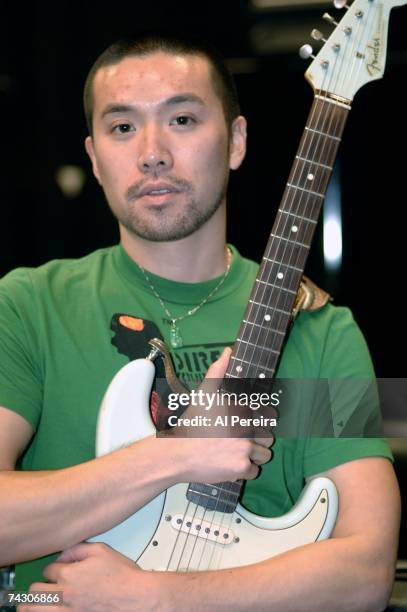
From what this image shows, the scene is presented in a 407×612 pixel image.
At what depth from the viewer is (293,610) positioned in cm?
120

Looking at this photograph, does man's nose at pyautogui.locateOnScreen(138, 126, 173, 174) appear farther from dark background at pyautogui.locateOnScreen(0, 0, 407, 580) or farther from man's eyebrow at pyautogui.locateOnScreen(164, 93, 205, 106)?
dark background at pyautogui.locateOnScreen(0, 0, 407, 580)

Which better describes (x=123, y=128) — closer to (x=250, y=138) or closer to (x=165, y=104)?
(x=165, y=104)

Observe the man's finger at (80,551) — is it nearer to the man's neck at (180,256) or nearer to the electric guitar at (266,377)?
the electric guitar at (266,377)

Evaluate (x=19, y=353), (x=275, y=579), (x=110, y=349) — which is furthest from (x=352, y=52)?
(x=275, y=579)

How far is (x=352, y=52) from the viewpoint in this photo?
145 cm

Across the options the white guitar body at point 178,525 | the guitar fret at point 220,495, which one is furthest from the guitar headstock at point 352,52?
the guitar fret at point 220,495

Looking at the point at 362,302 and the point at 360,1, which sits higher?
the point at 360,1

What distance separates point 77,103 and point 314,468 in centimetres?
131

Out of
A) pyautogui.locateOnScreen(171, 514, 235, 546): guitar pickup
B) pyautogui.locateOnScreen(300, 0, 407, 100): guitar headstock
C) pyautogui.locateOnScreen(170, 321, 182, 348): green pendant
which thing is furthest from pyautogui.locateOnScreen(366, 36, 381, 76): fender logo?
pyautogui.locateOnScreen(171, 514, 235, 546): guitar pickup

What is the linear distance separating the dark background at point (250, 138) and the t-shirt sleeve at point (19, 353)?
82cm

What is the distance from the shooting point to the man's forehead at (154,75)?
59.2 inches

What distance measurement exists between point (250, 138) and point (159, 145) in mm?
807

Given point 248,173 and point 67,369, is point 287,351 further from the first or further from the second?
point 248,173

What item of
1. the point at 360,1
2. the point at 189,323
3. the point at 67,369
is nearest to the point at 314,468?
the point at 189,323
